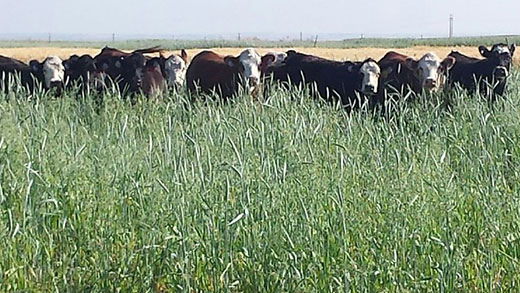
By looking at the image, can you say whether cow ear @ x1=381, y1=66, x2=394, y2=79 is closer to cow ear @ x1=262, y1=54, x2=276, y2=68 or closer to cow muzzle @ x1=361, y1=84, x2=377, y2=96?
cow muzzle @ x1=361, y1=84, x2=377, y2=96

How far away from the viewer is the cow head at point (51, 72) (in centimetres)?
1370

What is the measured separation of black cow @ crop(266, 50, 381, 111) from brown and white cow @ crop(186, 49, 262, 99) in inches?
19.3

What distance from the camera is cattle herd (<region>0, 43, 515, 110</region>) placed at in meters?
12.5

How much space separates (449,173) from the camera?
224 inches

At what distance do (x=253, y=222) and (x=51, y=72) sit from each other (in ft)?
33.4

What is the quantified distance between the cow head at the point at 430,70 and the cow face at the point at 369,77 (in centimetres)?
67

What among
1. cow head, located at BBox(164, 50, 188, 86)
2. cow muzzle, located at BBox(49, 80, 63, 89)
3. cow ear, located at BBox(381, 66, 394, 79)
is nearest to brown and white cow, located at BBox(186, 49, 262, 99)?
cow head, located at BBox(164, 50, 188, 86)

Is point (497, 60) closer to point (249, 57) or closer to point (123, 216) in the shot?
point (249, 57)

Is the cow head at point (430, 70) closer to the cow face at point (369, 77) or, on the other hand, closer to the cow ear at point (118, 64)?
the cow face at point (369, 77)

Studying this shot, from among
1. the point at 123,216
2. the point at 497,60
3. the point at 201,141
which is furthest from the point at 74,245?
the point at 497,60

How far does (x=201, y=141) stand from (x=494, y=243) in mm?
2614

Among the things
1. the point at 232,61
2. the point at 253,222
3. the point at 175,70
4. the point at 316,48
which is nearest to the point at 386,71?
the point at 232,61

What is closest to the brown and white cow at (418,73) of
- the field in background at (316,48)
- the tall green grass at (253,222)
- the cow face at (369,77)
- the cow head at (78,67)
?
the cow face at (369,77)

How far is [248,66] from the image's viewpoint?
13055 mm
